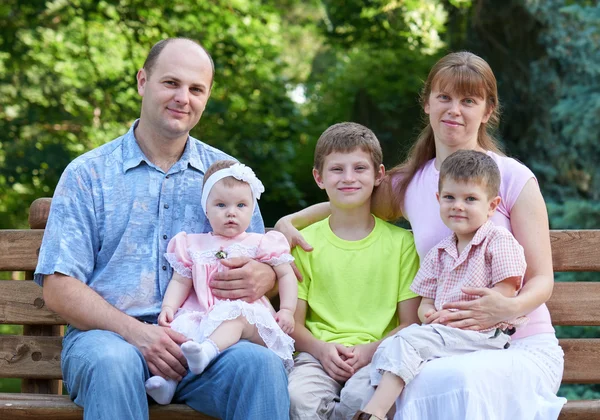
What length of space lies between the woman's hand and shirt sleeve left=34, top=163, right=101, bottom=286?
1.37 metres

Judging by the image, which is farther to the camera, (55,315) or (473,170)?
(55,315)

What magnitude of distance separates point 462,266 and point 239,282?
33.4 inches

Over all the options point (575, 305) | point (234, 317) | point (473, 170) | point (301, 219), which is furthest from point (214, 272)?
point (575, 305)

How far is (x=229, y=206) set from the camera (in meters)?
3.34

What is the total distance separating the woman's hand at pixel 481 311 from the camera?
3074 mm

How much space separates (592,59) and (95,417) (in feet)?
17.1

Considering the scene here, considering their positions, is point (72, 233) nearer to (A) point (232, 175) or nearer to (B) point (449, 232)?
(A) point (232, 175)

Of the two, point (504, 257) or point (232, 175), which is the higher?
point (232, 175)

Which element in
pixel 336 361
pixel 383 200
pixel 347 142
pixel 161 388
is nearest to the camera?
pixel 161 388

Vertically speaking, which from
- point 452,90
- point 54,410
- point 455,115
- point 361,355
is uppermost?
point 452,90

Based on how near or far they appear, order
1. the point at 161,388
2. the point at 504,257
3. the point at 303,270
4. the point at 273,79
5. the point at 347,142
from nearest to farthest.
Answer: the point at 161,388 → the point at 504,257 → the point at 347,142 → the point at 303,270 → the point at 273,79

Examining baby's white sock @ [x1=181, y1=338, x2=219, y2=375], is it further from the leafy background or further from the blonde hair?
the leafy background

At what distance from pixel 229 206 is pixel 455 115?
963mm

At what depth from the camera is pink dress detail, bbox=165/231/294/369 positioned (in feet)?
10.5
